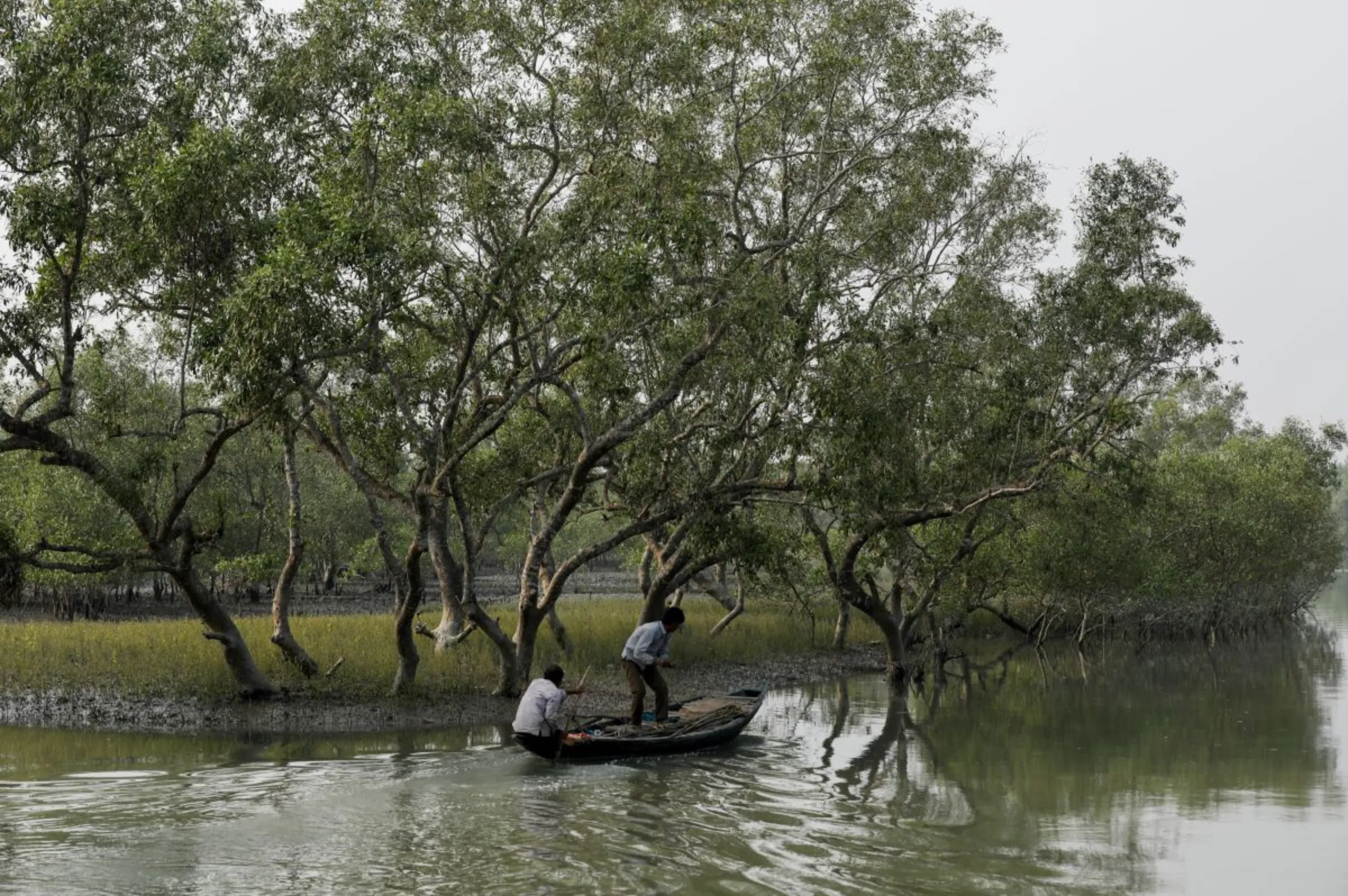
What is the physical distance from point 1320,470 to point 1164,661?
67.7 feet

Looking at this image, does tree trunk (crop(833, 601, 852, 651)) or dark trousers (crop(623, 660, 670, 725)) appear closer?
dark trousers (crop(623, 660, 670, 725))

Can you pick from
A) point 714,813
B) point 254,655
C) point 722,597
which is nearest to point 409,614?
point 254,655

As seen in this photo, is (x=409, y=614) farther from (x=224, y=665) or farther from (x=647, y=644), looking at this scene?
(x=647, y=644)

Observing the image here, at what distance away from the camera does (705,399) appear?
74.7 ft

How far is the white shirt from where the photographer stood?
16344 millimetres

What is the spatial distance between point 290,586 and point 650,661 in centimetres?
640

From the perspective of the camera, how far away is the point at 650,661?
62.2 feet

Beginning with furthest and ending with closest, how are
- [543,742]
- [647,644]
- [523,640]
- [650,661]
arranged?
[523,640], [647,644], [650,661], [543,742]

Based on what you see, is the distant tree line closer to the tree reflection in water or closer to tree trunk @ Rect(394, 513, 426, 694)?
tree trunk @ Rect(394, 513, 426, 694)

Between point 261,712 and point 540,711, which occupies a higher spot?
point 540,711

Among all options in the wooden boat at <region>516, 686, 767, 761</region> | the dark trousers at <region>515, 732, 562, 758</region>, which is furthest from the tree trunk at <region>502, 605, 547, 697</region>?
the dark trousers at <region>515, 732, 562, 758</region>

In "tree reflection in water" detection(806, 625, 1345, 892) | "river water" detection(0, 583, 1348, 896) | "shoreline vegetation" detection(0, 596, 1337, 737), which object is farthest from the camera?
"shoreline vegetation" detection(0, 596, 1337, 737)

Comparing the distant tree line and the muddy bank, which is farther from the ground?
the distant tree line

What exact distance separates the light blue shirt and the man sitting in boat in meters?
2.54
